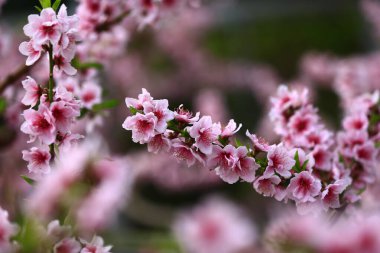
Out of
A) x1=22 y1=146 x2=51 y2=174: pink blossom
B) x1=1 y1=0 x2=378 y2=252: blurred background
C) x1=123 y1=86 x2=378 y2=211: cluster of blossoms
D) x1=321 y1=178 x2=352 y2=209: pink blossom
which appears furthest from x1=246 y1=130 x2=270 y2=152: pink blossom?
x1=1 y1=0 x2=378 y2=252: blurred background

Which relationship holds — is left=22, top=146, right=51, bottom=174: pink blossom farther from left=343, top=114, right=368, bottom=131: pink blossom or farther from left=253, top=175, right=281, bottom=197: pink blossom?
left=343, top=114, right=368, bottom=131: pink blossom

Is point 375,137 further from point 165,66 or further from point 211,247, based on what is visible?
point 165,66

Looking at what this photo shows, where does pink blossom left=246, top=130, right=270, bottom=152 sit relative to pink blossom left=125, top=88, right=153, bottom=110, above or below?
below

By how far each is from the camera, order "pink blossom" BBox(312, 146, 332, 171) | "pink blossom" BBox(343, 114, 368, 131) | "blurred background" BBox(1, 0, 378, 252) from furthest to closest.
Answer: "blurred background" BBox(1, 0, 378, 252) < "pink blossom" BBox(343, 114, 368, 131) < "pink blossom" BBox(312, 146, 332, 171)

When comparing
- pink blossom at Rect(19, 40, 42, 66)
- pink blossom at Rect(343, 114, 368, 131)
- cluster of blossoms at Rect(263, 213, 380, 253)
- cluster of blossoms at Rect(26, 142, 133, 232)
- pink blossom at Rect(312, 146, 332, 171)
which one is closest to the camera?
cluster of blossoms at Rect(263, 213, 380, 253)

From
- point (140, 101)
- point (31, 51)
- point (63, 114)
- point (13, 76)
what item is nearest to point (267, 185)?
point (140, 101)

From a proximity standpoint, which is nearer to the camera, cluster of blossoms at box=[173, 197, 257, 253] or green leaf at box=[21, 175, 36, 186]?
cluster of blossoms at box=[173, 197, 257, 253]

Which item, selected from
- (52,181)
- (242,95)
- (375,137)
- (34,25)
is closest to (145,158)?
(242,95)

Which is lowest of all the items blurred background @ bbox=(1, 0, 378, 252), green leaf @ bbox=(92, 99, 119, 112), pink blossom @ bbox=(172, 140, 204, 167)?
pink blossom @ bbox=(172, 140, 204, 167)
